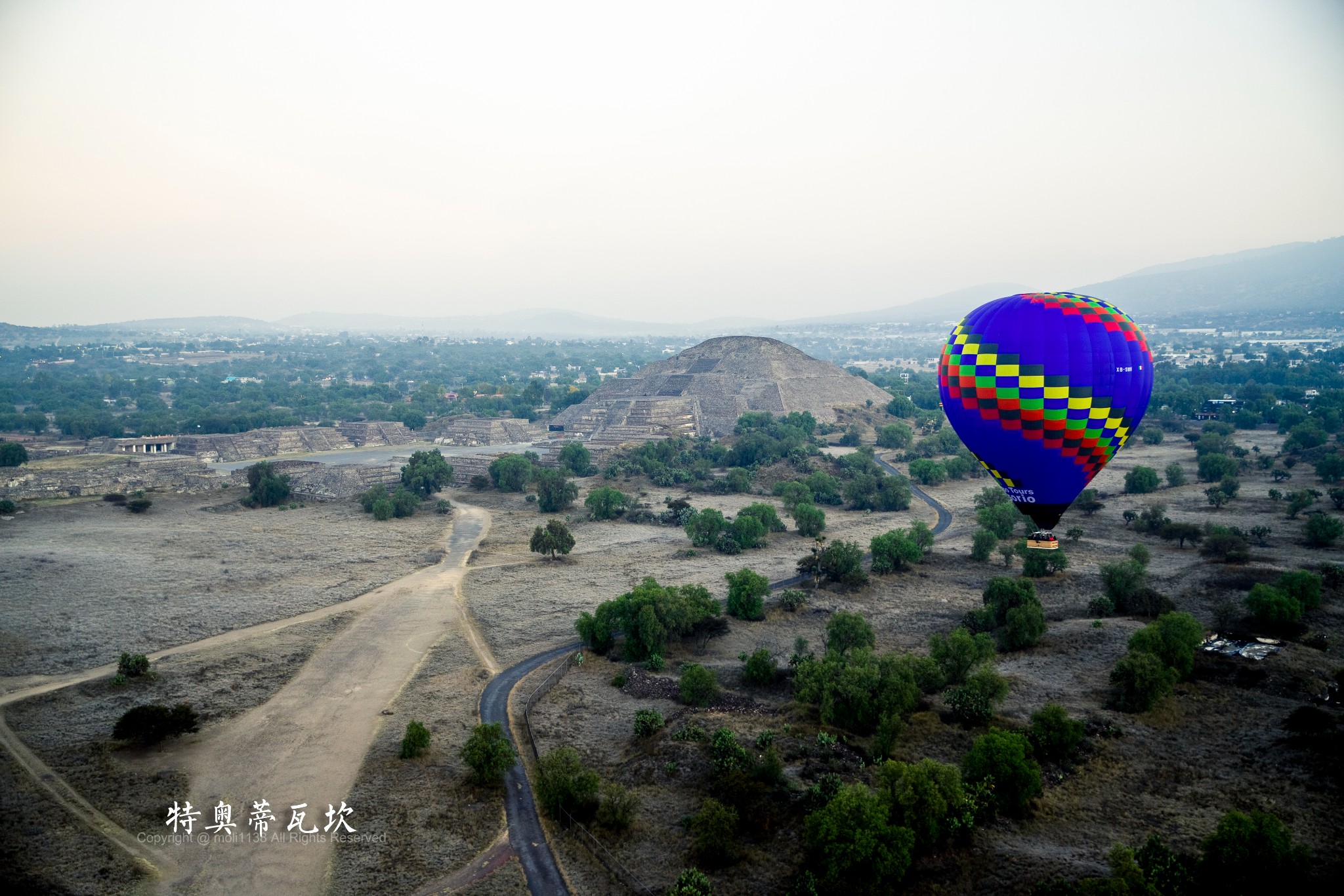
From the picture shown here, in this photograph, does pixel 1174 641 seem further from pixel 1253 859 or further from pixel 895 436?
pixel 895 436

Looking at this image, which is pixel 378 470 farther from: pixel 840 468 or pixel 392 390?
pixel 392 390

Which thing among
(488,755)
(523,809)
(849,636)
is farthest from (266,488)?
(849,636)

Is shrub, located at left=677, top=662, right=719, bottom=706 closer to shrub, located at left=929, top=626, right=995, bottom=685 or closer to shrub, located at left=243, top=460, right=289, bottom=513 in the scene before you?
shrub, located at left=929, top=626, right=995, bottom=685

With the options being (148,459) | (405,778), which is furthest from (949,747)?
A: (148,459)

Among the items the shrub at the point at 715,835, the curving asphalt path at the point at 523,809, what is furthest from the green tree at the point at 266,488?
the shrub at the point at 715,835

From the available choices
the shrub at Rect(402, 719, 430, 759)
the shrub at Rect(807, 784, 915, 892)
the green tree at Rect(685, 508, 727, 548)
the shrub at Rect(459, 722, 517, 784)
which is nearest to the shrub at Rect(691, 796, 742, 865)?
the shrub at Rect(807, 784, 915, 892)

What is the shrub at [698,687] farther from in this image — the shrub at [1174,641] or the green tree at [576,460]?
the green tree at [576,460]
